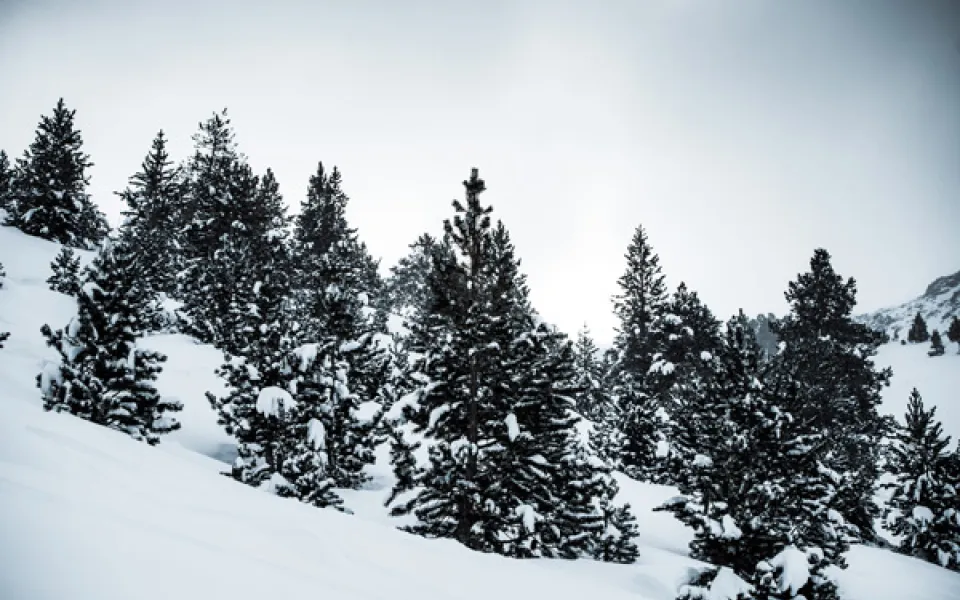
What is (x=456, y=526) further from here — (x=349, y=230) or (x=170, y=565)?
(x=349, y=230)

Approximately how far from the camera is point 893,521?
79.8 feet

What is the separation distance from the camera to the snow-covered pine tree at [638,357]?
3281 centimetres

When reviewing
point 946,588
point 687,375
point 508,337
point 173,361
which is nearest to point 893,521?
point 946,588

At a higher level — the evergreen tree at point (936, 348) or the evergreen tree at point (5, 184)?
the evergreen tree at point (936, 348)

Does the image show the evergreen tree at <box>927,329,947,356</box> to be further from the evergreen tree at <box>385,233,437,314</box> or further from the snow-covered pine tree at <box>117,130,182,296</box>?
the snow-covered pine tree at <box>117,130,182,296</box>

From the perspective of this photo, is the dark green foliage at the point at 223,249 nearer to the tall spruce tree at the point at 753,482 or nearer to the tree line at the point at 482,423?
the tree line at the point at 482,423

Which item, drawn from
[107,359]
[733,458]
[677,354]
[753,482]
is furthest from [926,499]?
[107,359]

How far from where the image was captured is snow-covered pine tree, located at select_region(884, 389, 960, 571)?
22812 mm

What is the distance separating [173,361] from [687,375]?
3510cm

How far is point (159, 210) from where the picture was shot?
1508 inches

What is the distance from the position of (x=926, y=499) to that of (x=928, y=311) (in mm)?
137757

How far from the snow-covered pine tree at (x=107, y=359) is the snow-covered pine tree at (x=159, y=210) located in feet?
88.2

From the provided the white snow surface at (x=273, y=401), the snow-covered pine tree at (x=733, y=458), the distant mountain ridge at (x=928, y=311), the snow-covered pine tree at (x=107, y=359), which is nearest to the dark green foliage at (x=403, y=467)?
the white snow surface at (x=273, y=401)

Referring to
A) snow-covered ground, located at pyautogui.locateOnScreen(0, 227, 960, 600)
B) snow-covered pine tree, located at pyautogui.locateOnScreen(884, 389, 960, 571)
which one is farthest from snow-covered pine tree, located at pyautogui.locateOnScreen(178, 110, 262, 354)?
snow-covered pine tree, located at pyautogui.locateOnScreen(884, 389, 960, 571)
